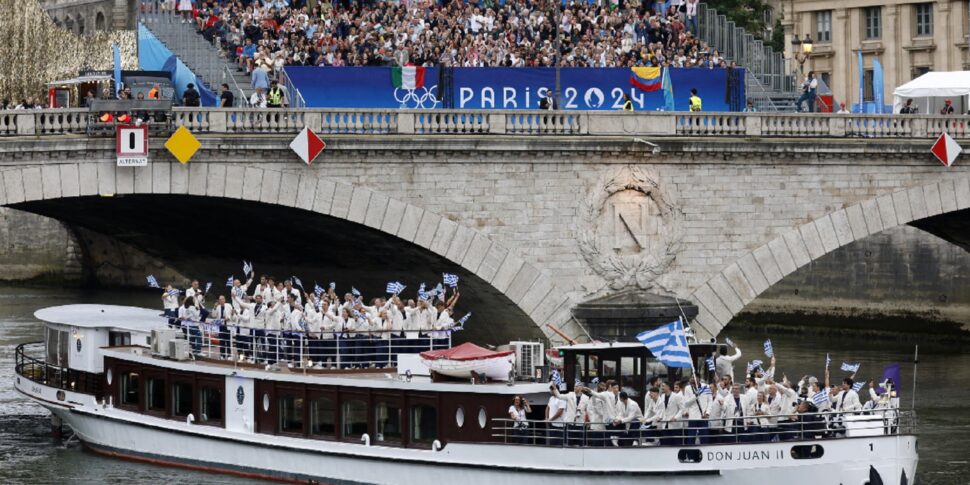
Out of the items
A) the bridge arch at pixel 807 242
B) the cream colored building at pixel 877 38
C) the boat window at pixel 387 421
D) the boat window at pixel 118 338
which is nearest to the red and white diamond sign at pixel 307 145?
the boat window at pixel 118 338

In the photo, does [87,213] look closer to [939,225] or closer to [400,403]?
[400,403]

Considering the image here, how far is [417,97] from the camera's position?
181ft

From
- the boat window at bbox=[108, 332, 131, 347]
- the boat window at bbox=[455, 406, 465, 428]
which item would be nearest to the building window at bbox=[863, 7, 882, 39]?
the boat window at bbox=[108, 332, 131, 347]

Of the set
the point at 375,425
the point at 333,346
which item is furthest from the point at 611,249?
the point at 375,425

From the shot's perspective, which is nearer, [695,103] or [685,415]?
[685,415]

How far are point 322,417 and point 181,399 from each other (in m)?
4.00

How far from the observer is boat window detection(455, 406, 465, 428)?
4241 cm

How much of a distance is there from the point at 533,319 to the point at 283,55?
9.31 m

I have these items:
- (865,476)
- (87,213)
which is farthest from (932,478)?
(87,213)

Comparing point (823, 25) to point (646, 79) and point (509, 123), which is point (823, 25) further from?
point (509, 123)

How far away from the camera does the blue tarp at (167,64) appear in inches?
2174

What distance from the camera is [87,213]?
57.8m

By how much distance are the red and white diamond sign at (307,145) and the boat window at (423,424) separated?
869cm

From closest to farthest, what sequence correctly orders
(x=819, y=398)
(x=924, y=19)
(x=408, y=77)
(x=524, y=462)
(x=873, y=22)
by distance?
(x=819, y=398)
(x=524, y=462)
(x=408, y=77)
(x=924, y=19)
(x=873, y=22)
